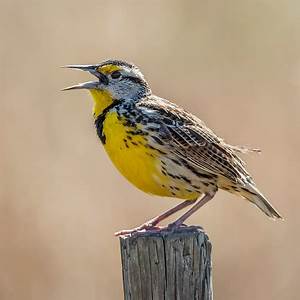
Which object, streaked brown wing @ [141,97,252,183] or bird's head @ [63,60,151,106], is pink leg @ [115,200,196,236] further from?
bird's head @ [63,60,151,106]

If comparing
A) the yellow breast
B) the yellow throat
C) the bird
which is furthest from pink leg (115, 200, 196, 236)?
the yellow throat

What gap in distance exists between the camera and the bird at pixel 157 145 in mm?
3863

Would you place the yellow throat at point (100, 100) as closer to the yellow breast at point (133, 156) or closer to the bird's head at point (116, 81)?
the bird's head at point (116, 81)

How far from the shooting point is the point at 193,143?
4.01 metres

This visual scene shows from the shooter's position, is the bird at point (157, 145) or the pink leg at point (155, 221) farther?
the bird at point (157, 145)

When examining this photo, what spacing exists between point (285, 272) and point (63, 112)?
1.30 meters

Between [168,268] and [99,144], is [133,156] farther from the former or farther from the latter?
[99,144]

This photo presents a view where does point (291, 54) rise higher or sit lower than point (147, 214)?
higher

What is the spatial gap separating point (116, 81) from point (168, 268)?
1.09 metres

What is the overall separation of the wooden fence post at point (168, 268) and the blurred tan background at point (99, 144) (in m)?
2.17

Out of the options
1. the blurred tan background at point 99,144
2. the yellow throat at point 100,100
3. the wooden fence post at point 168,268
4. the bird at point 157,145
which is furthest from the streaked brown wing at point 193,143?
the blurred tan background at point 99,144

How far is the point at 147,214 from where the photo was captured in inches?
220

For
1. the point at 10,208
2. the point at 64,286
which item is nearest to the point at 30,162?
the point at 10,208

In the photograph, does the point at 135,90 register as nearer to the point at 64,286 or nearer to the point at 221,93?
the point at 64,286
